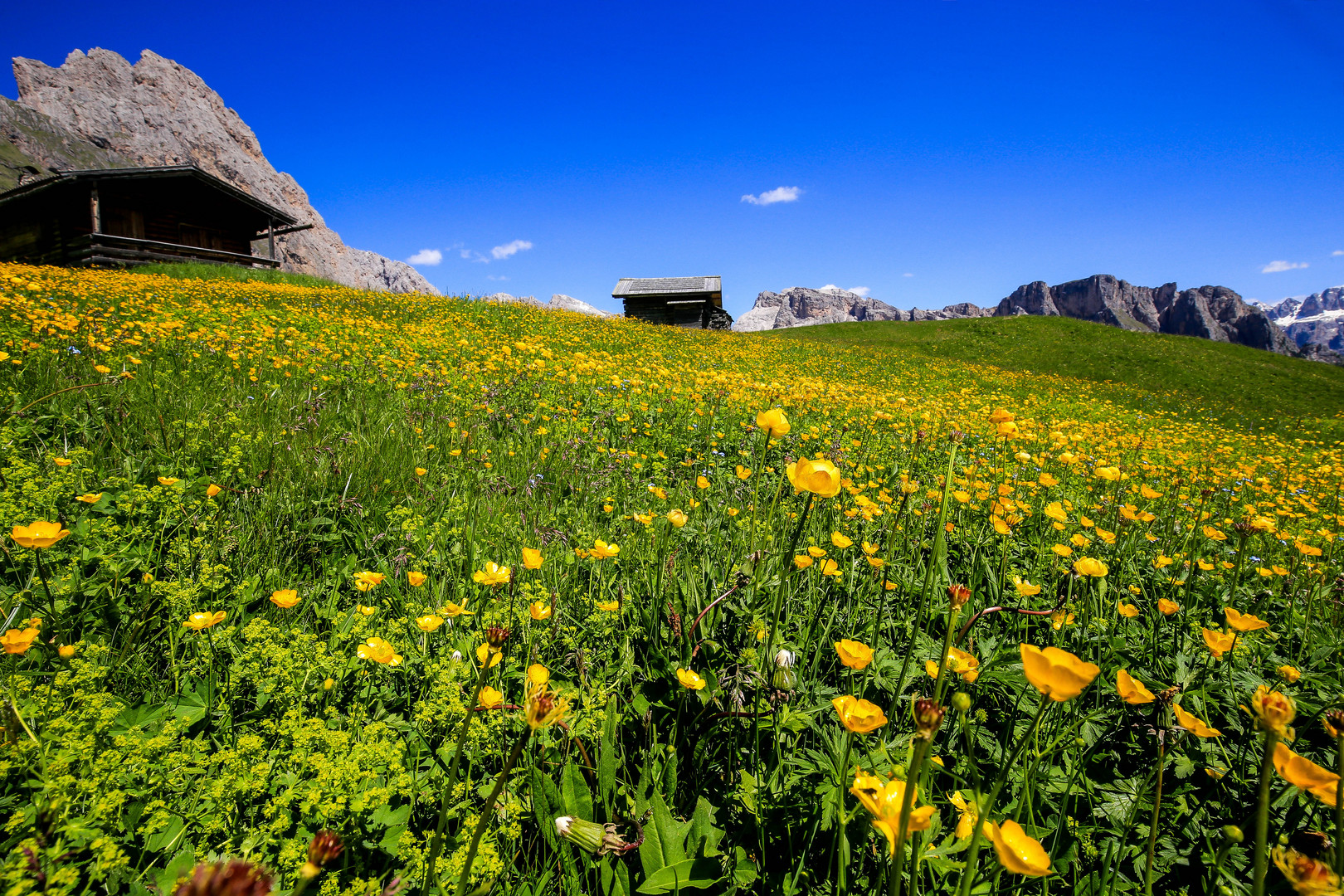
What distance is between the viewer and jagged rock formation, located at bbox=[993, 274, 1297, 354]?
88.8 m

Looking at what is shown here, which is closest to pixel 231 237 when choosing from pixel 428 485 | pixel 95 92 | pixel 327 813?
pixel 428 485

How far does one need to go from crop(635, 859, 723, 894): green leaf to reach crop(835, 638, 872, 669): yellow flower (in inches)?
19.5

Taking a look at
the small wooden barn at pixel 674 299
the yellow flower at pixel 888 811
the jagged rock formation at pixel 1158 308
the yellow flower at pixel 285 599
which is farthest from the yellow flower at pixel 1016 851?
the jagged rock formation at pixel 1158 308

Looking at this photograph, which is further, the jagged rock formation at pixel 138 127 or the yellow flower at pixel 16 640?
the jagged rock formation at pixel 138 127

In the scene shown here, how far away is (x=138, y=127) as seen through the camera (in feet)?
281

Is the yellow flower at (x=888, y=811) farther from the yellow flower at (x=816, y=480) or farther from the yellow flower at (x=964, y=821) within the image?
the yellow flower at (x=816, y=480)

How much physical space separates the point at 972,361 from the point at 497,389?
2078 cm

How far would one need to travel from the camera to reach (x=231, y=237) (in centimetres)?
2052

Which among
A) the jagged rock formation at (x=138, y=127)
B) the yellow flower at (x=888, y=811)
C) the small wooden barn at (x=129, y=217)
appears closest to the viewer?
the yellow flower at (x=888, y=811)

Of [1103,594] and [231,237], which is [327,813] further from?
[231,237]

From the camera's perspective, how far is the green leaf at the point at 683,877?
41.6 inches

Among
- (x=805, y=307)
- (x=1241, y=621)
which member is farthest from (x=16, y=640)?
(x=805, y=307)

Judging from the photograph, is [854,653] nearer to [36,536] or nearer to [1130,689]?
[1130,689]

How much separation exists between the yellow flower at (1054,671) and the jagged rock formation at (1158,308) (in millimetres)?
110744
